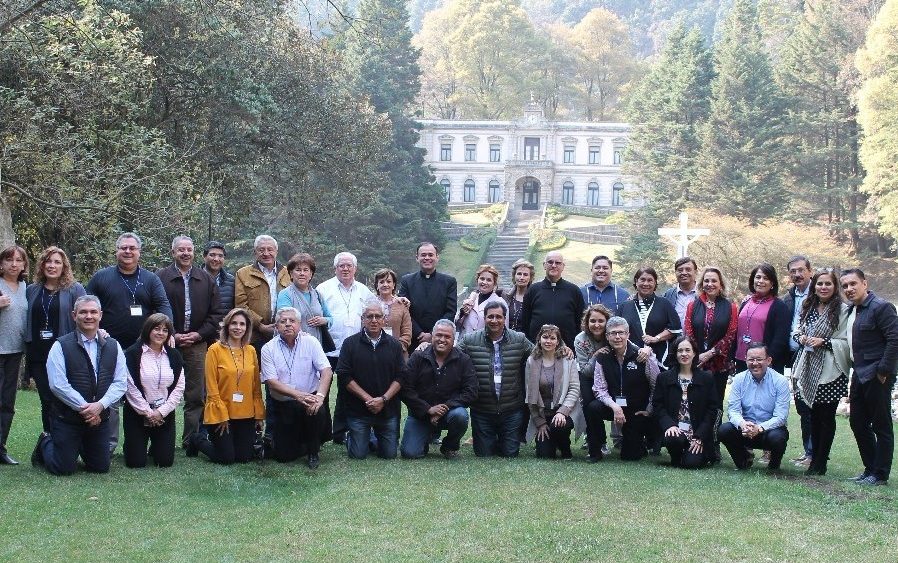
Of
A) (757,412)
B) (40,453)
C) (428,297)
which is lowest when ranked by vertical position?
(40,453)

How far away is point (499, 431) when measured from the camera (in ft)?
31.2

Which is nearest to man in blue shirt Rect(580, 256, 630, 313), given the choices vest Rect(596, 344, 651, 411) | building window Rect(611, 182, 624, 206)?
vest Rect(596, 344, 651, 411)

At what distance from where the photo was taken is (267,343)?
899cm

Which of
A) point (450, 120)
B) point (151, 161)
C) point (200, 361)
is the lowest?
point (200, 361)

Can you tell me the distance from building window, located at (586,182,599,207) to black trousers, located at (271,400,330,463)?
7104cm

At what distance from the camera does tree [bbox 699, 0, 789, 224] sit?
151 ft

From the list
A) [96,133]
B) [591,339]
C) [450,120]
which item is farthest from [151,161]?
[450,120]

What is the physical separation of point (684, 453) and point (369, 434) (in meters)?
2.79

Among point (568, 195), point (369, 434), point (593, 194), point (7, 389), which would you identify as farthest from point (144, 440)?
point (593, 194)

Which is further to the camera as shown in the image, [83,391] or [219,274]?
[219,274]

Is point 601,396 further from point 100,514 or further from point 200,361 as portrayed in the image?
point 100,514

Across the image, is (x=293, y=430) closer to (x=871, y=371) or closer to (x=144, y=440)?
(x=144, y=440)

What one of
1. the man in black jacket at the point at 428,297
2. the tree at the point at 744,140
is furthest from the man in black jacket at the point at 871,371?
the tree at the point at 744,140

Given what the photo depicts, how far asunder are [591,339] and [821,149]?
4163 cm
